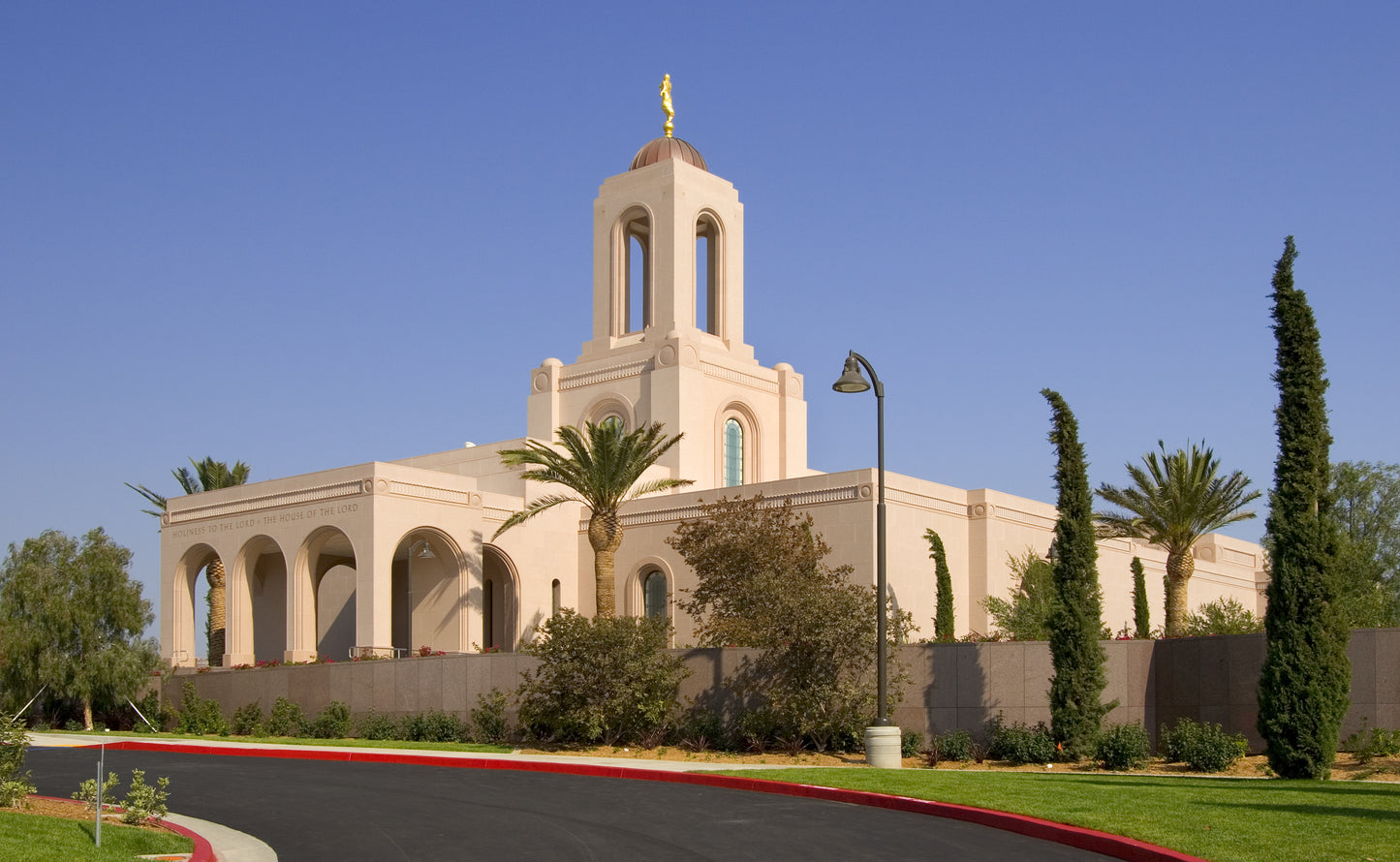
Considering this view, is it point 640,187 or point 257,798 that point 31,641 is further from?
point 640,187

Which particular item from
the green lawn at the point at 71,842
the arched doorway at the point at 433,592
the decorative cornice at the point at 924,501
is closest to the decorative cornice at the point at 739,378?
the decorative cornice at the point at 924,501

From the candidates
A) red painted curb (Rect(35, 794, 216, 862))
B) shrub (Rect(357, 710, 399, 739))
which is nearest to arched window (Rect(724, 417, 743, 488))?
shrub (Rect(357, 710, 399, 739))

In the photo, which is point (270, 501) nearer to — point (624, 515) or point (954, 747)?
point (624, 515)

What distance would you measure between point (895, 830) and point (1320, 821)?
13.0ft

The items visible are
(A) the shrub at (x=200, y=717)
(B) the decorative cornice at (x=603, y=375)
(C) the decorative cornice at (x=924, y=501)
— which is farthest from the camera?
(B) the decorative cornice at (x=603, y=375)

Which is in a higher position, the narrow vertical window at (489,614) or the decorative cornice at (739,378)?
the decorative cornice at (739,378)

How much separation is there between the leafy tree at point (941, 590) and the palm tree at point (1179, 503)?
422 centimetres

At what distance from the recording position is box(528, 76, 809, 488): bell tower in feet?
158

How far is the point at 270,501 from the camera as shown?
4266 centimetres

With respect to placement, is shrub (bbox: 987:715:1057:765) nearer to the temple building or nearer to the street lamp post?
the street lamp post

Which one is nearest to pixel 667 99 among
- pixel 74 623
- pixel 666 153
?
pixel 666 153

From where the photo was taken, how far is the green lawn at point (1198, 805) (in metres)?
12.2

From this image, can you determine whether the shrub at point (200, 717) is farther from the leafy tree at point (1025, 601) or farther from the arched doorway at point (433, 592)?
the leafy tree at point (1025, 601)

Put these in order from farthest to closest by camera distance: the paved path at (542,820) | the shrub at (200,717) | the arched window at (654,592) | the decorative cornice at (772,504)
→ the arched window at (654,592)
the decorative cornice at (772,504)
the shrub at (200,717)
the paved path at (542,820)
